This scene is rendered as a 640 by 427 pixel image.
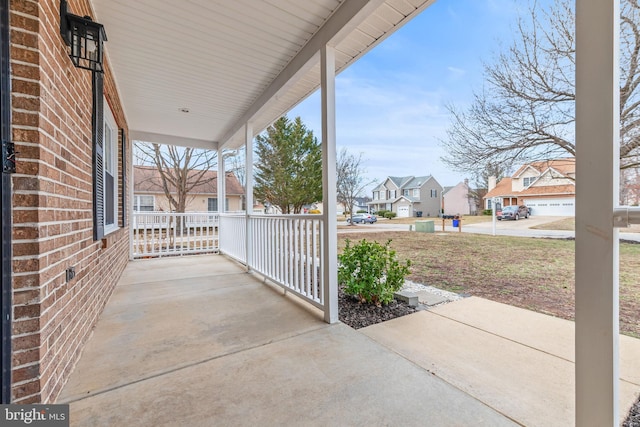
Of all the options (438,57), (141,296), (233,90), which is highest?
(438,57)

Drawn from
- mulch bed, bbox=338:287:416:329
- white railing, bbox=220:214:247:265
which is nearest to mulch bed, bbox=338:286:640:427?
mulch bed, bbox=338:287:416:329

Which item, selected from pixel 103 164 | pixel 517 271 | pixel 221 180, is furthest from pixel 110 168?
pixel 517 271

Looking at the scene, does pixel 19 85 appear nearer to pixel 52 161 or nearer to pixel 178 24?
pixel 52 161

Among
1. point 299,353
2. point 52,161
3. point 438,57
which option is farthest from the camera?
point 438,57

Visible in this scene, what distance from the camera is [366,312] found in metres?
2.86

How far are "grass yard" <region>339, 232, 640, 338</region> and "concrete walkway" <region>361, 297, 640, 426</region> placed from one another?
21.9 inches

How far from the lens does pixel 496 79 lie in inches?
216

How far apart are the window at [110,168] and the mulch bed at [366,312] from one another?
2809 mm

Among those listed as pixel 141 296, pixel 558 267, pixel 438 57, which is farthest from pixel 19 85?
pixel 438 57

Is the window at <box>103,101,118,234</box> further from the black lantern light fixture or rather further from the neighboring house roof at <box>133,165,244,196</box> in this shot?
the neighboring house roof at <box>133,165,244,196</box>

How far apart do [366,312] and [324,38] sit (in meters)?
2.69

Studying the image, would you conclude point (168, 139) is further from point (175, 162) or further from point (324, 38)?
point (324, 38)

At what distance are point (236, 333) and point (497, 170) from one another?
5.85 m

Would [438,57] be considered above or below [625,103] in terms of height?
above
